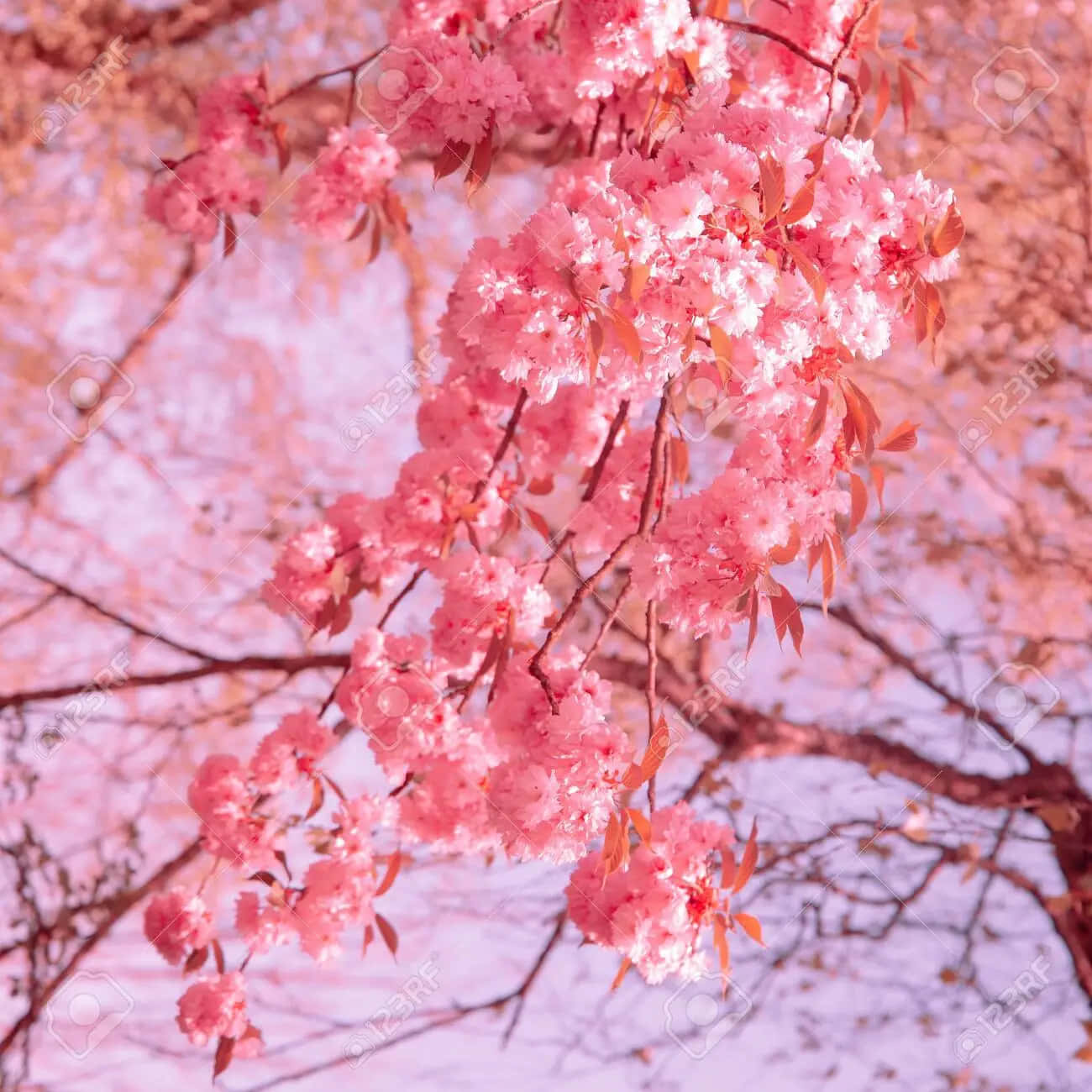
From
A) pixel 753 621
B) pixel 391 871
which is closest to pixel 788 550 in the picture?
pixel 753 621

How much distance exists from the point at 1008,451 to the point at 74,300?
2696mm

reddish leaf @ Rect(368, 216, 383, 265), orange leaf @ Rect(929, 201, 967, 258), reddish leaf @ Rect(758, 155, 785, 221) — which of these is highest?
reddish leaf @ Rect(368, 216, 383, 265)

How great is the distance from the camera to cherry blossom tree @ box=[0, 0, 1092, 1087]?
1000 millimetres

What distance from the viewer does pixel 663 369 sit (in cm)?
104

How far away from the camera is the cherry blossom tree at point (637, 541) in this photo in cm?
100

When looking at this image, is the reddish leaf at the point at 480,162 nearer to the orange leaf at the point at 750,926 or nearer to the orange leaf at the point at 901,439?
the orange leaf at the point at 901,439

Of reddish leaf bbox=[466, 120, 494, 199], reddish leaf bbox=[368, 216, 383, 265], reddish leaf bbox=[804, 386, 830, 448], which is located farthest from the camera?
reddish leaf bbox=[368, 216, 383, 265]

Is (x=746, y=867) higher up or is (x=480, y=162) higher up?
(x=480, y=162)

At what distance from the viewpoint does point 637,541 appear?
109 centimetres

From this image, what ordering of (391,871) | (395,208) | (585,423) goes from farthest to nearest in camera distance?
(395,208) → (585,423) → (391,871)

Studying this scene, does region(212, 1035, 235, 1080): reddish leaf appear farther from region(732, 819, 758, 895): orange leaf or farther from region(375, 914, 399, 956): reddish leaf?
region(732, 819, 758, 895): orange leaf

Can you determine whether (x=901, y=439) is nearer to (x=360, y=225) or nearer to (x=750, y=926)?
(x=750, y=926)

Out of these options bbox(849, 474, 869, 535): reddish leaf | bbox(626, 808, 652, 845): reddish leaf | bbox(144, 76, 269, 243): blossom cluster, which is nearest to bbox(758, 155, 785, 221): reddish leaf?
bbox(849, 474, 869, 535): reddish leaf

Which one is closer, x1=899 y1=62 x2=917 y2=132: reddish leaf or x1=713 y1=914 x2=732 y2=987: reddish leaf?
x1=713 y1=914 x2=732 y2=987: reddish leaf
